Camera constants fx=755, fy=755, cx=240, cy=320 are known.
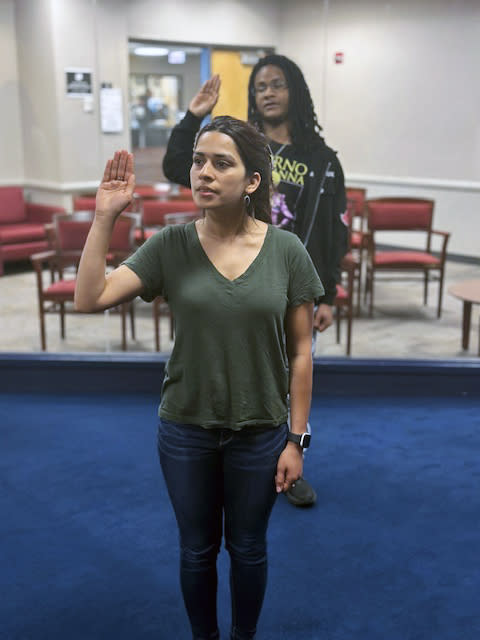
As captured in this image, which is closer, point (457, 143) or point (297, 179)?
point (297, 179)

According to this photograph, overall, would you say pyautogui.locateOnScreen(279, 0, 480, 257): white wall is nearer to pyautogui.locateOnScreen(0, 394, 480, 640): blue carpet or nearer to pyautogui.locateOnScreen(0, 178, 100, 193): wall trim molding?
pyautogui.locateOnScreen(0, 394, 480, 640): blue carpet

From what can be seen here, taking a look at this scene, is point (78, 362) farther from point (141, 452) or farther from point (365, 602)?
point (365, 602)

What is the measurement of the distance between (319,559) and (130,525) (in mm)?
680

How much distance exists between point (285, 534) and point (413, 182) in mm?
2633

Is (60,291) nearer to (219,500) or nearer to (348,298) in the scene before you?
(348,298)

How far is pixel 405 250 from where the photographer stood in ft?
17.2

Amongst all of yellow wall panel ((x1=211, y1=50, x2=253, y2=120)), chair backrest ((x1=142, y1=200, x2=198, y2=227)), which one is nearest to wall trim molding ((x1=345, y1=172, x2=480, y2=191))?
yellow wall panel ((x1=211, y1=50, x2=253, y2=120))

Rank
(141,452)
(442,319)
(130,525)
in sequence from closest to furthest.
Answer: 1. (130,525)
2. (141,452)
3. (442,319)

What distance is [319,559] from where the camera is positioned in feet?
8.06

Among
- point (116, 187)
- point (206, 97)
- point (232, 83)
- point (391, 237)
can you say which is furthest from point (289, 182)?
point (391, 237)

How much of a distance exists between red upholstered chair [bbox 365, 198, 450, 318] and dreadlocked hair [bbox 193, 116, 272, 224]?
3.00 metres

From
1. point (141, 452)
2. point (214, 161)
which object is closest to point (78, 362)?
point (141, 452)

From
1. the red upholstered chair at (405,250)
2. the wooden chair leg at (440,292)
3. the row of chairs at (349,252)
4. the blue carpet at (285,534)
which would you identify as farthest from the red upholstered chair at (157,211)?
the blue carpet at (285,534)

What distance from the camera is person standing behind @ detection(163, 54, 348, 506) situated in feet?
8.31
